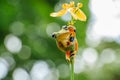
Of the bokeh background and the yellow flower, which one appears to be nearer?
the yellow flower

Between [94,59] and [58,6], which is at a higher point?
[58,6]

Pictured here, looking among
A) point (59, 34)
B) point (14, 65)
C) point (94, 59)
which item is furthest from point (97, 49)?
point (59, 34)

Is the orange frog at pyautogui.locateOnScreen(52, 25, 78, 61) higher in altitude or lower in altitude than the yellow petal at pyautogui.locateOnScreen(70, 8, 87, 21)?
lower

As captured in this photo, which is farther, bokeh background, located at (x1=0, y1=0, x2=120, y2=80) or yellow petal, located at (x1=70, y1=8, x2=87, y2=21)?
bokeh background, located at (x1=0, y1=0, x2=120, y2=80)

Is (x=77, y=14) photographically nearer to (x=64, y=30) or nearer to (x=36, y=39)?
(x=64, y=30)

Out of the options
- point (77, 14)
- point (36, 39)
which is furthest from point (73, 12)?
point (36, 39)

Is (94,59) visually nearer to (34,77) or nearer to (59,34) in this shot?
(34,77)

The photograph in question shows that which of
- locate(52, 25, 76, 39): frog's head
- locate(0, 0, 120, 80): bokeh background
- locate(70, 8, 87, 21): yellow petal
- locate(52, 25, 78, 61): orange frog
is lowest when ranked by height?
locate(0, 0, 120, 80): bokeh background

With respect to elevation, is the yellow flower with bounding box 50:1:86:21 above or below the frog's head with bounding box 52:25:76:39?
above
